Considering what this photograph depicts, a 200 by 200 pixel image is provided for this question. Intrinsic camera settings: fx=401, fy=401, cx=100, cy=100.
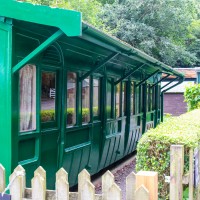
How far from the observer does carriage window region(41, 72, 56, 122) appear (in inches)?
235

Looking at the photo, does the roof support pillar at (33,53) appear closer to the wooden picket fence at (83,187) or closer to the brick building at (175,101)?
the wooden picket fence at (83,187)

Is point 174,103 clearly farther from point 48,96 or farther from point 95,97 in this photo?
point 48,96

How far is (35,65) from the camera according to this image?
5648 millimetres

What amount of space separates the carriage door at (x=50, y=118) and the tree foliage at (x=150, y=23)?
25788 millimetres

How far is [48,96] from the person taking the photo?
6.17 m

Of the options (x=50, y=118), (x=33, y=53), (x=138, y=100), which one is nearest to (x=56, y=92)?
(x=50, y=118)

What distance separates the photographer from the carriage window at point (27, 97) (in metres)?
5.32

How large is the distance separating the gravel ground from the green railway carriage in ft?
1.15

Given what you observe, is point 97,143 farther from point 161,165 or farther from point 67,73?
point 161,165

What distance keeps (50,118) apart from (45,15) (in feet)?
7.18

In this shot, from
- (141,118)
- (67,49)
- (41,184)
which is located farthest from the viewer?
(141,118)

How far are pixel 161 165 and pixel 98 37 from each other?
2.19 m

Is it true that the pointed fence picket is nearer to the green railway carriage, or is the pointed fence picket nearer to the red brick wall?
the green railway carriage

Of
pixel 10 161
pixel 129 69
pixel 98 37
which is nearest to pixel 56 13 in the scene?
pixel 98 37
